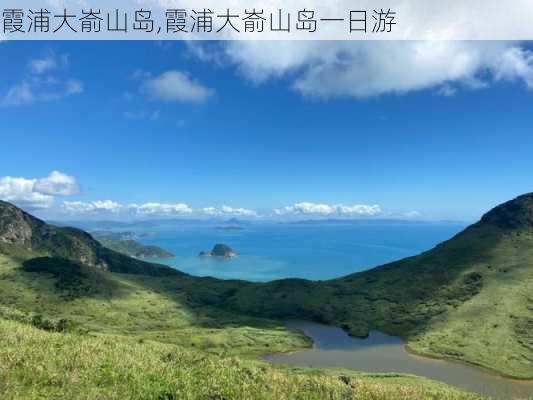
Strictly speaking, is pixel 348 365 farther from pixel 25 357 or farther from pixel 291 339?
pixel 25 357

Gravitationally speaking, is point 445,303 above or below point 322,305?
above

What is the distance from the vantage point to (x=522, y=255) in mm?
181500

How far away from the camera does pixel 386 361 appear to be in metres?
113

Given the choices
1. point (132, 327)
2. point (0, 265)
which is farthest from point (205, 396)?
point (0, 265)

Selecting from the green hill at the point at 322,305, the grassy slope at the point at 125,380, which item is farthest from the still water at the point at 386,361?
the grassy slope at the point at 125,380

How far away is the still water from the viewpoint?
303 ft

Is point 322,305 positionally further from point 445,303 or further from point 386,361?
point 386,361

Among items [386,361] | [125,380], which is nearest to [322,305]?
[386,361]

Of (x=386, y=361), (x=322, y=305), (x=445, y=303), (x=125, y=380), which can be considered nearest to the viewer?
(x=125, y=380)

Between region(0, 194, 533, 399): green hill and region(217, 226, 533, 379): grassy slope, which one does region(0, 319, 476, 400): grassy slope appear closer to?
region(0, 194, 533, 399): green hill

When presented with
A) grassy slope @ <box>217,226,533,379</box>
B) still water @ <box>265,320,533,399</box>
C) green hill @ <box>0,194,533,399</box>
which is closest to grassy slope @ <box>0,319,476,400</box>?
green hill @ <box>0,194,533,399</box>

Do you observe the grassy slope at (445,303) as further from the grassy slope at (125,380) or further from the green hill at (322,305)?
the grassy slope at (125,380)

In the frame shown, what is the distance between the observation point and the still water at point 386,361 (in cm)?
9231

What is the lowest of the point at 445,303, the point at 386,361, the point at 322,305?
the point at 386,361
